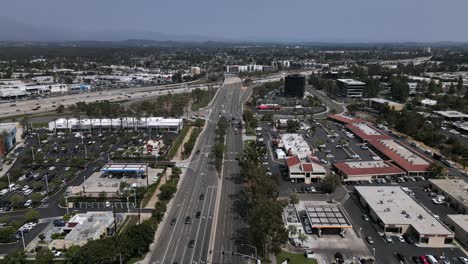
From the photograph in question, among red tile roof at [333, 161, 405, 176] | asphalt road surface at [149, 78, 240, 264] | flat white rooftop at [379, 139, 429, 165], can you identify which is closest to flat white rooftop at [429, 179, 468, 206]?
red tile roof at [333, 161, 405, 176]

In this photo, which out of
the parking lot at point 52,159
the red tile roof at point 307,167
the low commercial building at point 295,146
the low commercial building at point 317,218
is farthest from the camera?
the low commercial building at point 295,146

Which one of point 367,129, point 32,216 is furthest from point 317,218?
point 367,129

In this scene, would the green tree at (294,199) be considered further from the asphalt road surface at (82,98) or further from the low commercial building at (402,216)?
the asphalt road surface at (82,98)

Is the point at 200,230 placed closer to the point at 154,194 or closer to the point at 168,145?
the point at 154,194

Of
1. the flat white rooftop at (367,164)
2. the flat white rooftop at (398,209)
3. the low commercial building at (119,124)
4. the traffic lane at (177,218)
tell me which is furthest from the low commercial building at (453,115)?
the low commercial building at (119,124)

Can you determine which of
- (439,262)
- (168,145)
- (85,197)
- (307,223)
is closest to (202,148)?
(168,145)

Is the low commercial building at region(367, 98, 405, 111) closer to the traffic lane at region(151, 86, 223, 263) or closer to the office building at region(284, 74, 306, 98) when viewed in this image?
the office building at region(284, 74, 306, 98)
